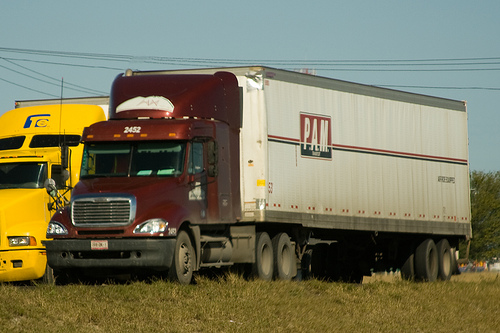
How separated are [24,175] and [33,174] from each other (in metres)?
0.19

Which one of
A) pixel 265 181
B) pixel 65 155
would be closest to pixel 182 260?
pixel 65 155

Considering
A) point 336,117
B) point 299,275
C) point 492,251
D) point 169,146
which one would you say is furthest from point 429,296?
point 492,251

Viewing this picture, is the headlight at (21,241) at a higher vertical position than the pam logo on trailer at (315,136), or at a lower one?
lower

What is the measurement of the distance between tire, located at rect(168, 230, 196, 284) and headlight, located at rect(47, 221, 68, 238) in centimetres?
184

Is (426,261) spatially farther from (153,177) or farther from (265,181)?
(153,177)

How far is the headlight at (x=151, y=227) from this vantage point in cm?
1536

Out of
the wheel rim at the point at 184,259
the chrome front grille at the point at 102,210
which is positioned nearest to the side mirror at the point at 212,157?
the wheel rim at the point at 184,259

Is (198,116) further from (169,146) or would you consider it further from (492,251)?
(492,251)

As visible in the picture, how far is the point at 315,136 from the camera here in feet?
67.8

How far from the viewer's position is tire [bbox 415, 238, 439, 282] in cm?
2452

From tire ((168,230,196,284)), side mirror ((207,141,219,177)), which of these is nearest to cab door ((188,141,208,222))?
side mirror ((207,141,219,177))

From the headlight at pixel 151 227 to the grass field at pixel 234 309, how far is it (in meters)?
0.86

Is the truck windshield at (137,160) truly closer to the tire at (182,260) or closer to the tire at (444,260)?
the tire at (182,260)

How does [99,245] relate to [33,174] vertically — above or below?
below
